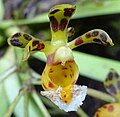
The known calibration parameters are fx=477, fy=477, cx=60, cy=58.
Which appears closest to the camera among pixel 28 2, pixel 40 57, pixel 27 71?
pixel 27 71

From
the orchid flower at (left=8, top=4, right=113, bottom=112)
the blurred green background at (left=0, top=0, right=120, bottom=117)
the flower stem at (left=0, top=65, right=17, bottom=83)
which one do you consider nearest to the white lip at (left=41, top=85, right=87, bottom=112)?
the orchid flower at (left=8, top=4, right=113, bottom=112)

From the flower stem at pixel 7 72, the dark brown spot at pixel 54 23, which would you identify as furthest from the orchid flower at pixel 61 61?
the flower stem at pixel 7 72

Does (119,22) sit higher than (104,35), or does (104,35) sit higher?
(104,35)

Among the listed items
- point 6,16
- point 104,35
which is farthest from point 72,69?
point 6,16

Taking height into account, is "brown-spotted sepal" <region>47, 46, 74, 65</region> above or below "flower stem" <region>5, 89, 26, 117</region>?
above

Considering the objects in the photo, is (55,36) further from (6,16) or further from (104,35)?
(6,16)

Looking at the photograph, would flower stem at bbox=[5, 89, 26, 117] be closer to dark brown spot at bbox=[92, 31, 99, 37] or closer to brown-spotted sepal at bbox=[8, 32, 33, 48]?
brown-spotted sepal at bbox=[8, 32, 33, 48]
